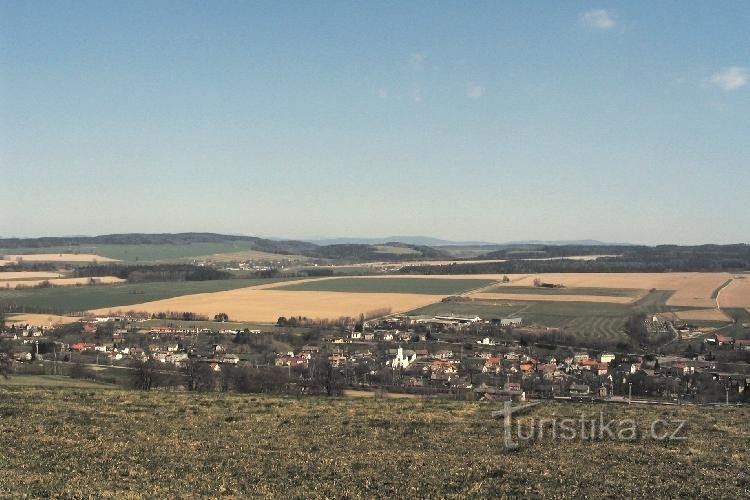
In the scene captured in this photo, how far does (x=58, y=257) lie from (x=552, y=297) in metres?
129

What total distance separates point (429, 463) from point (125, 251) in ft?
647

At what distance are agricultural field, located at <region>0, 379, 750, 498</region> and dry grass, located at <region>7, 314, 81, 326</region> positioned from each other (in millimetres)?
51458

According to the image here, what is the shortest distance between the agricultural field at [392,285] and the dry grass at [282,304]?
5.49 m

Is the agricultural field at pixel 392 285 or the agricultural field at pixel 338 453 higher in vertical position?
the agricultural field at pixel 338 453

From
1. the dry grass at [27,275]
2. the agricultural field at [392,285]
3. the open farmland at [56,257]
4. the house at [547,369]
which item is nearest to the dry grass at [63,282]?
the dry grass at [27,275]

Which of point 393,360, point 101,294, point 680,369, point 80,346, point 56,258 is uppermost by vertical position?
point 56,258

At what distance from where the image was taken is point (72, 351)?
5219cm

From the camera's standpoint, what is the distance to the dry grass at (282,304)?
76.7 metres

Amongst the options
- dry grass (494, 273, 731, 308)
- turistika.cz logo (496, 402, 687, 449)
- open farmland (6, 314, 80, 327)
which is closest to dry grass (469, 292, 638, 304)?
dry grass (494, 273, 731, 308)

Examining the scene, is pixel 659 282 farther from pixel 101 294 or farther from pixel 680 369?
pixel 101 294

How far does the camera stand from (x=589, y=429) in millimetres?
16203

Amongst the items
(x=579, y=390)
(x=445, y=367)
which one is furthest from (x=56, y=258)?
(x=579, y=390)

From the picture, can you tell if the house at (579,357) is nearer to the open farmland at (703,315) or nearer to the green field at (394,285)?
the open farmland at (703,315)

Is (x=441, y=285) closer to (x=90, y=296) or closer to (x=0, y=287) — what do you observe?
(x=90, y=296)
